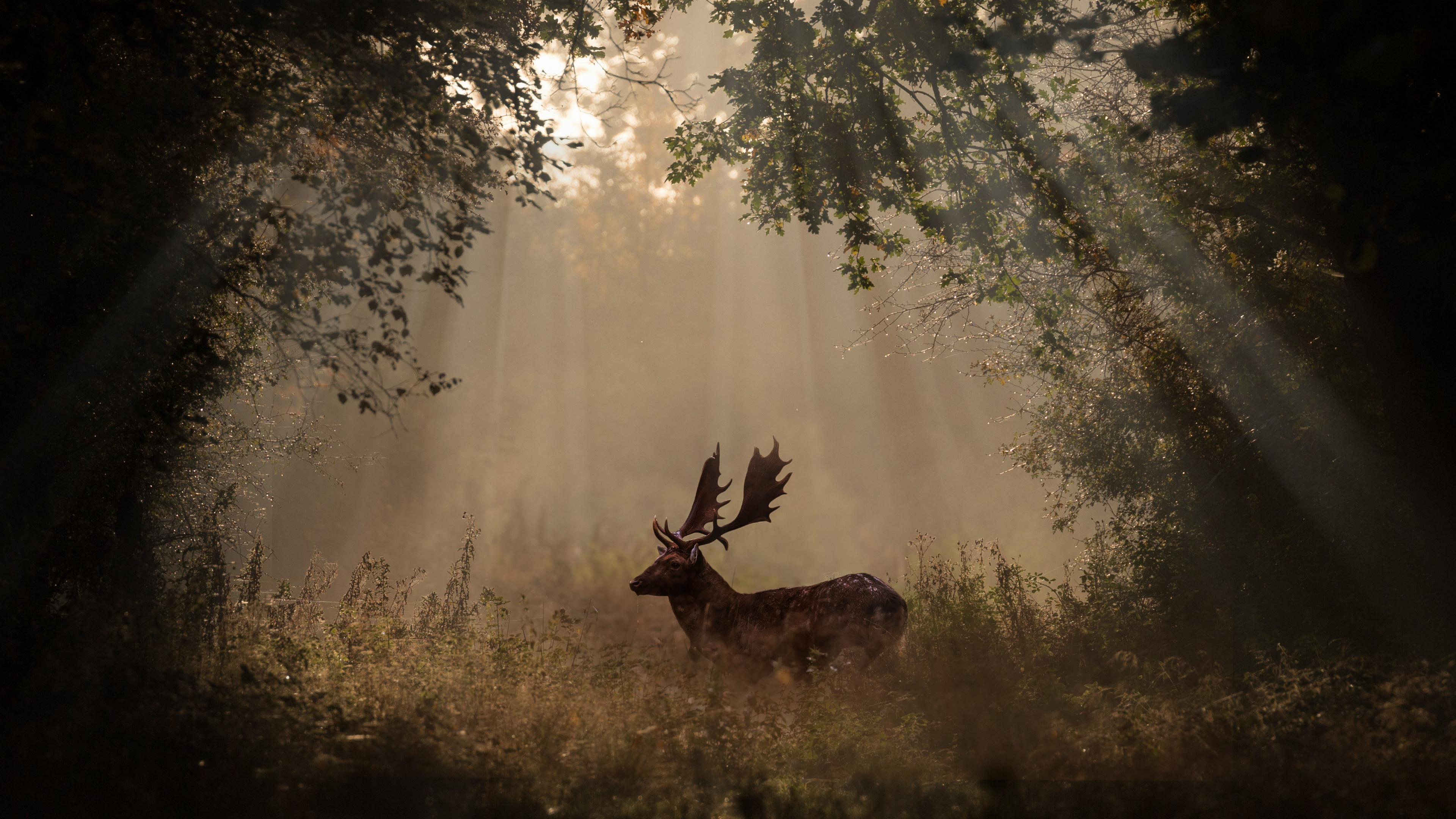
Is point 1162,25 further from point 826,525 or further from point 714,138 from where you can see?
point 826,525

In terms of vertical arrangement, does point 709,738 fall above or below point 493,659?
below

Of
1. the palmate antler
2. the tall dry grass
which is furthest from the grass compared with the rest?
the palmate antler

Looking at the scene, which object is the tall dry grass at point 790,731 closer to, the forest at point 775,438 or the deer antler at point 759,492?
the forest at point 775,438

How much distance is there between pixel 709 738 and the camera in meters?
5.06

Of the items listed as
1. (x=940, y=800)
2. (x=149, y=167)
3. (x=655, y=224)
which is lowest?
(x=940, y=800)

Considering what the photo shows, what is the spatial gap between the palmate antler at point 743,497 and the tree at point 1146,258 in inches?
88.0

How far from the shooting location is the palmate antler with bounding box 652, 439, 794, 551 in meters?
8.04

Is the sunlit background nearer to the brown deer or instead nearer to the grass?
the brown deer

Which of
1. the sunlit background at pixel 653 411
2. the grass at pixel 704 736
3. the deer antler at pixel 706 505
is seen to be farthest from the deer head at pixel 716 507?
the sunlit background at pixel 653 411

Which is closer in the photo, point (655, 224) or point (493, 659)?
point (493, 659)

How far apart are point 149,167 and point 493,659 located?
13.6ft

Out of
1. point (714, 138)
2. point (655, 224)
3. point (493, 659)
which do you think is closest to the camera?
point (493, 659)

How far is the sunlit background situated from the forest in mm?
7561

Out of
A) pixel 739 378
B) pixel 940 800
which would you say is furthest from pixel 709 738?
pixel 739 378
